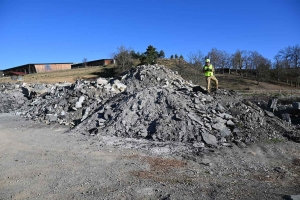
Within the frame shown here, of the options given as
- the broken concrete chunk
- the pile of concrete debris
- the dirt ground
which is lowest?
the dirt ground

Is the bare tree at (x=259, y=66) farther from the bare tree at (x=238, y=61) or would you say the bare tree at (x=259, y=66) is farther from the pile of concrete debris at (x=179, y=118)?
the pile of concrete debris at (x=179, y=118)

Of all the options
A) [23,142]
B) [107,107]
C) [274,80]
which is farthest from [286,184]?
[274,80]

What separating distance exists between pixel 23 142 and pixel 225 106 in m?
8.03

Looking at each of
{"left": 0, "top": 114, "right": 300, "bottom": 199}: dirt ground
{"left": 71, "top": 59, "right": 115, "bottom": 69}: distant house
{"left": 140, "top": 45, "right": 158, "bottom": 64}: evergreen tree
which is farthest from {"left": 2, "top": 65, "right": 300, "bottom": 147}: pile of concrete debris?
{"left": 71, "top": 59, "right": 115, "bottom": 69}: distant house

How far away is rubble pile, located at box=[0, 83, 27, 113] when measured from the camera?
17.7 m

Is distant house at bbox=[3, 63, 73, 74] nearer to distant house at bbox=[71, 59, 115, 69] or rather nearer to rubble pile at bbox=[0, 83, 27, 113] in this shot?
distant house at bbox=[71, 59, 115, 69]

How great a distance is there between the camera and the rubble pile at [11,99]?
58.2 feet

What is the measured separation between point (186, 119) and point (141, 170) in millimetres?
3347

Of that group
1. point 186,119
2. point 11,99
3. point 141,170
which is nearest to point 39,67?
point 11,99

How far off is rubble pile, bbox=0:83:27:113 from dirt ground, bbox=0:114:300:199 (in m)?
10.7

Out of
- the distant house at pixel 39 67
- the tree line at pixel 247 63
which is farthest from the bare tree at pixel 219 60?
the distant house at pixel 39 67

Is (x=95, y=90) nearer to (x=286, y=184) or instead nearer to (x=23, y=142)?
(x=23, y=142)

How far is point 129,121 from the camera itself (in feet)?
30.3

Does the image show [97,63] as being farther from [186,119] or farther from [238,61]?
[186,119]
